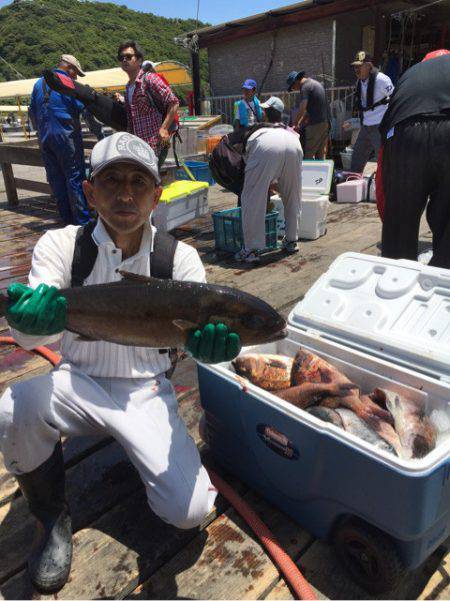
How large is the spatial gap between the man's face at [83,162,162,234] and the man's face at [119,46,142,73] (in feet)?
14.3

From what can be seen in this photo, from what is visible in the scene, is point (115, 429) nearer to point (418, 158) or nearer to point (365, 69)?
point (418, 158)

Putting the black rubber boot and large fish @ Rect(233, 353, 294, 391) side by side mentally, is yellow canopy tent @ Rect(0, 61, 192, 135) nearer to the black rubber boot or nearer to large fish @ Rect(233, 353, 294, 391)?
large fish @ Rect(233, 353, 294, 391)

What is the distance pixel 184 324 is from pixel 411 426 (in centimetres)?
105

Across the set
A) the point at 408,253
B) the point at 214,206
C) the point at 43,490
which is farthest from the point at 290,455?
the point at 214,206

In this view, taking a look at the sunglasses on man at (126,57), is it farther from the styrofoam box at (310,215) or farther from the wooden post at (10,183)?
the wooden post at (10,183)

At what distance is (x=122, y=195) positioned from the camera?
6.97 ft

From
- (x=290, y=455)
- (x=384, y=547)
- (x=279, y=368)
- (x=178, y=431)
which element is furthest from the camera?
(x=279, y=368)

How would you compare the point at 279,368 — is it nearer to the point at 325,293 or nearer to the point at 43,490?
the point at 325,293

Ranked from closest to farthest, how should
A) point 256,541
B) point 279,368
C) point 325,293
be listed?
point 256,541, point 279,368, point 325,293

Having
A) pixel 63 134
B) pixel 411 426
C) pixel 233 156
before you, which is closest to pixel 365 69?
pixel 233 156

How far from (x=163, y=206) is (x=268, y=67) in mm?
13913

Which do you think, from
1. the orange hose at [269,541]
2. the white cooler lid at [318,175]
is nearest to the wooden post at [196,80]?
the white cooler lid at [318,175]

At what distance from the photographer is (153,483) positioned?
6.46 ft

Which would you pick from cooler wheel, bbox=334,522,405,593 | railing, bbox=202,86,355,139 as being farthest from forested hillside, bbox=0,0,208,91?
cooler wheel, bbox=334,522,405,593
